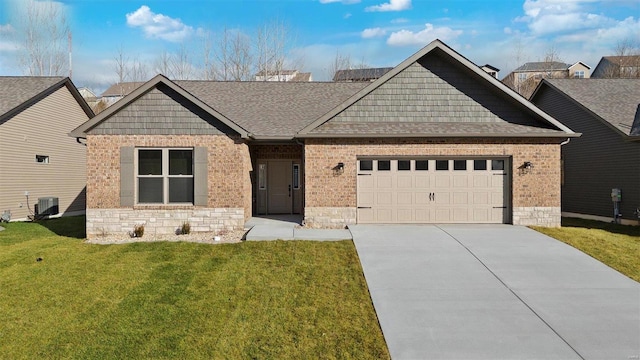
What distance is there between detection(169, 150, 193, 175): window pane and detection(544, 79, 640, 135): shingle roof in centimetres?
1519

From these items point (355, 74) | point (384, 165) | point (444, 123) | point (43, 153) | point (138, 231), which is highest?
point (355, 74)

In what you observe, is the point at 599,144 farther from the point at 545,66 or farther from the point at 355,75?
the point at 545,66

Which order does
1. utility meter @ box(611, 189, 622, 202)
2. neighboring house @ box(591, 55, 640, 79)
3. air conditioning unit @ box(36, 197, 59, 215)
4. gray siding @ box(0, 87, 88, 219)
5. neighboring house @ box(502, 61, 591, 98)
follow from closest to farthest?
utility meter @ box(611, 189, 622, 202) → gray siding @ box(0, 87, 88, 219) → air conditioning unit @ box(36, 197, 59, 215) → neighboring house @ box(591, 55, 640, 79) → neighboring house @ box(502, 61, 591, 98)

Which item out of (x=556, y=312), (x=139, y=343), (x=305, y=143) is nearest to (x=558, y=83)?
(x=305, y=143)

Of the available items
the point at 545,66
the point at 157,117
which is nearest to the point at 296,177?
the point at 157,117

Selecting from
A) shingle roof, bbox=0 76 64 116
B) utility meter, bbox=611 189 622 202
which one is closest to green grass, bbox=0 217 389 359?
shingle roof, bbox=0 76 64 116

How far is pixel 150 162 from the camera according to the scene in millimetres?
11102

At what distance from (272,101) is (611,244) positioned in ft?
39.9

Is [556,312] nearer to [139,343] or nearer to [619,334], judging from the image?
[619,334]

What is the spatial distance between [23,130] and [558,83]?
24191mm

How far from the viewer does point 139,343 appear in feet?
16.3

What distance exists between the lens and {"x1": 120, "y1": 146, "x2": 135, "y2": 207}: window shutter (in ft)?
35.6

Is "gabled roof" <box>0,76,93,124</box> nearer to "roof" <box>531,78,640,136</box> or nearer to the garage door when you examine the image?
the garage door

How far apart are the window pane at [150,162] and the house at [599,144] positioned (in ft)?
52.1
